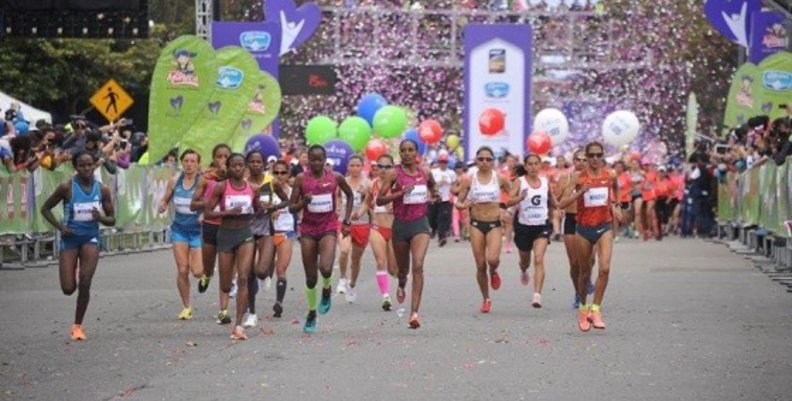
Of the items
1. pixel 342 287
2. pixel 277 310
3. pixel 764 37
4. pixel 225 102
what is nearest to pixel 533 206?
pixel 342 287

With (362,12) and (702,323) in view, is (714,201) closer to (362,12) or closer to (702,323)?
(362,12)

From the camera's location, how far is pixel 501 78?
5122cm

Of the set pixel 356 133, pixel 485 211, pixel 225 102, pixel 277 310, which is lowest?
pixel 277 310

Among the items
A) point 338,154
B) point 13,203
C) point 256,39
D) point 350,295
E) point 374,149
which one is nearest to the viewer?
point 350,295

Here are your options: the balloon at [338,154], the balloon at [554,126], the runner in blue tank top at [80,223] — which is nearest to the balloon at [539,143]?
the balloon at [554,126]

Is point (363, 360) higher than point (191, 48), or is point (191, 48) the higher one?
point (191, 48)

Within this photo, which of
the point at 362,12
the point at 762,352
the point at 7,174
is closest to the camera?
the point at 762,352

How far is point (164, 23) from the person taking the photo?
221 feet

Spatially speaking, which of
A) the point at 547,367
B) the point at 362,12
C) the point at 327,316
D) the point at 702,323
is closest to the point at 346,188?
the point at 327,316

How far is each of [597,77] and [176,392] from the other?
5554 cm

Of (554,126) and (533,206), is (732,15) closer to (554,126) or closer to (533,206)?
(554,126)

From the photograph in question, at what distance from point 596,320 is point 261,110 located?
21559 millimetres

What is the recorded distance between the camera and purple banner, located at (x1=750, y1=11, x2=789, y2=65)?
38.8 metres

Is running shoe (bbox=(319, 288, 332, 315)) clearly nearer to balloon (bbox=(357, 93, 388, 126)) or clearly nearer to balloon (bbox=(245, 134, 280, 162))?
balloon (bbox=(245, 134, 280, 162))
